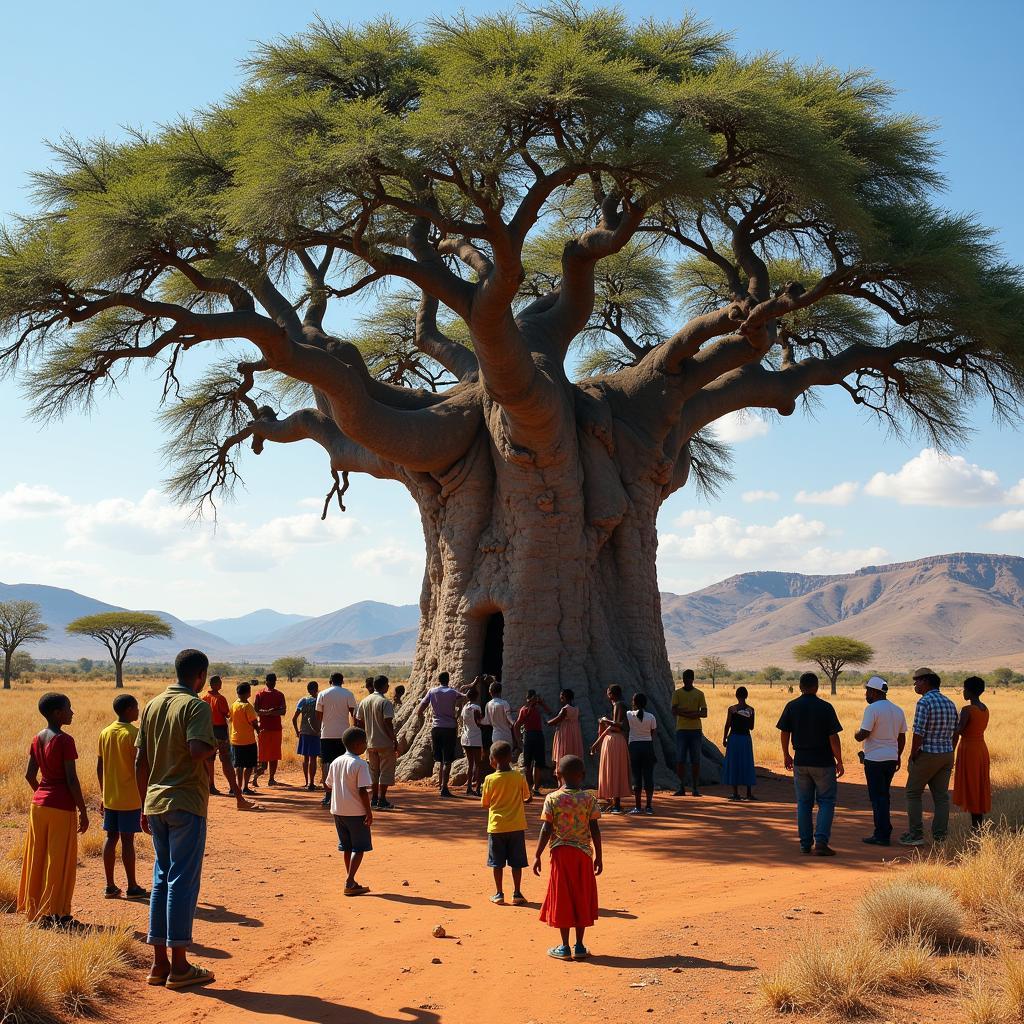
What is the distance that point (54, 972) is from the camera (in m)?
5.17

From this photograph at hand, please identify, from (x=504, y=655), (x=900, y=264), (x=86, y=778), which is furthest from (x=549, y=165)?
(x=86, y=778)

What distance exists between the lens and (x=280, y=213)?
10.7 m

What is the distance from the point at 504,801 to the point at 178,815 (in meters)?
2.37

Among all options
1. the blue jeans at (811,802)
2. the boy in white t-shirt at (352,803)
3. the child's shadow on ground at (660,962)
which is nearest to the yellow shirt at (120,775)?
the boy in white t-shirt at (352,803)

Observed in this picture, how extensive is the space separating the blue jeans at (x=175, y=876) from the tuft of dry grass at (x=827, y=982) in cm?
290

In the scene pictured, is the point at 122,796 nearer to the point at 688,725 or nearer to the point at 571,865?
the point at 571,865

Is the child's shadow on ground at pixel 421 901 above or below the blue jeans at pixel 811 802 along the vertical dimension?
below

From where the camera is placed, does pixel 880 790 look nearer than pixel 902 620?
Yes

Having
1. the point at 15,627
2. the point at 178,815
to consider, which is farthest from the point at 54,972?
the point at 15,627

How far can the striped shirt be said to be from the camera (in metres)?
8.93

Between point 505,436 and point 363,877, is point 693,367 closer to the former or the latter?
point 505,436

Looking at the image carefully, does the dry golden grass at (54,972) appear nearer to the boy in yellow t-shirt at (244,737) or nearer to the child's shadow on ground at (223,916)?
the child's shadow on ground at (223,916)

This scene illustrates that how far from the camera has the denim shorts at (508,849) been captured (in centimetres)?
725

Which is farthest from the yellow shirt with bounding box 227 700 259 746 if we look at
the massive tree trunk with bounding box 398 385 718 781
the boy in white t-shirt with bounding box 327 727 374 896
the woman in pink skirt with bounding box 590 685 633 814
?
the boy in white t-shirt with bounding box 327 727 374 896
